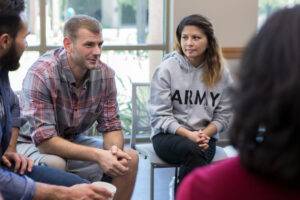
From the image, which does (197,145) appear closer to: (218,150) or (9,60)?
(218,150)

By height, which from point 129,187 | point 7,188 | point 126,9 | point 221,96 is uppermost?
point 126,9

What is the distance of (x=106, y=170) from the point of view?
2.29m

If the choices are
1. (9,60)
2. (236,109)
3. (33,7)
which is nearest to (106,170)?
(9,60)

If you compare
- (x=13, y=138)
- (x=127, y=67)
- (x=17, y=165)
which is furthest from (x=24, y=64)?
(x=17, y=165)

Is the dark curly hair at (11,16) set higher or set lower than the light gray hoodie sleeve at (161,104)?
higher

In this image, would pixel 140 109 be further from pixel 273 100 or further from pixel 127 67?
pixel 273 100

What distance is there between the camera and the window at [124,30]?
165 inches

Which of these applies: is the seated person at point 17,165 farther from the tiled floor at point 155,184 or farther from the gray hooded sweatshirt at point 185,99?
the tiled floor at point 155,184

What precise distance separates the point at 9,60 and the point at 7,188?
51 cm

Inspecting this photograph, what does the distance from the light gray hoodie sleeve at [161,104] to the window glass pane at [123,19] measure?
1446 mm

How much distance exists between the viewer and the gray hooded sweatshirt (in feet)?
9.48

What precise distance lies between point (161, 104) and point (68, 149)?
2.47ft

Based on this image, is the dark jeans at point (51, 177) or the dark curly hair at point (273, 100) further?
the dark jeans at point (51, 177)

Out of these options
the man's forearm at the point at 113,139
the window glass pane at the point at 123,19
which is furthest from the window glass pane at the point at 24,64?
the man's forearm at the point at 113,139
